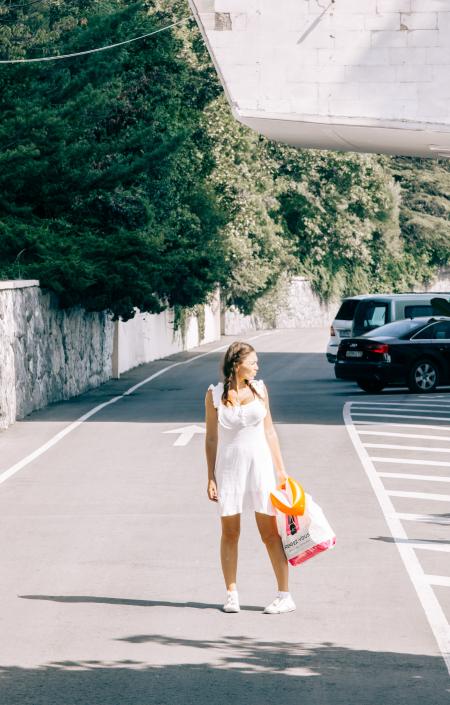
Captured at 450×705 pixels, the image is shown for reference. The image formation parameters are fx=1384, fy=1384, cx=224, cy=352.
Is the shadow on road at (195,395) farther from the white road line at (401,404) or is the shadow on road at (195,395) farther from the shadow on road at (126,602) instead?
the shadow on road at (126,602)

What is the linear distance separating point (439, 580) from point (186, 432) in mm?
11850

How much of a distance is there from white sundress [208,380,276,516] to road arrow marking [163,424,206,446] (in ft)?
35.0

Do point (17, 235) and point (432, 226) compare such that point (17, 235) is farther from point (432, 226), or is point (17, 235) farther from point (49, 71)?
point (432, 226)

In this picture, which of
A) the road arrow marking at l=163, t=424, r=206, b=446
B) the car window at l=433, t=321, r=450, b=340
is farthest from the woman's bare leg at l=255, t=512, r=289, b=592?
the car window at l=433, t=321, r=450, b=340

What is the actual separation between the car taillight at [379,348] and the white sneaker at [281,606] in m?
21.0

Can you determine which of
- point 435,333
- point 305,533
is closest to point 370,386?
point 435,333

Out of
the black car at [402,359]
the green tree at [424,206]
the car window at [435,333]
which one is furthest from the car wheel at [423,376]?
the green tree at [424,206]

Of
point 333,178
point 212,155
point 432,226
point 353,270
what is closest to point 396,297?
point 212,155

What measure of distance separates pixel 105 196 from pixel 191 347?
18840mm

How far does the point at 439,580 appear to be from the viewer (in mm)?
10141

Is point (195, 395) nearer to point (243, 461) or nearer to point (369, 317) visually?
point (369, 317)

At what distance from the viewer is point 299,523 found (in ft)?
30.2

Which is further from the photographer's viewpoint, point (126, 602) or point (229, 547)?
point (126, 602)

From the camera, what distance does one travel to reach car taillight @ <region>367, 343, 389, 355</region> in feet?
97.8
